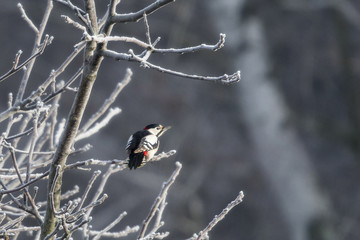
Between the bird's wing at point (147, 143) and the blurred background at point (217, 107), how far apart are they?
541 cm

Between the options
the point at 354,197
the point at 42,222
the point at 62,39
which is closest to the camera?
the point at 42,222

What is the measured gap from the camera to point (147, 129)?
3471mm

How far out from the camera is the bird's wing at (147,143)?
2.98 meters

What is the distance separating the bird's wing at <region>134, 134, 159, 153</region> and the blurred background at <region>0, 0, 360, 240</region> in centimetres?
541

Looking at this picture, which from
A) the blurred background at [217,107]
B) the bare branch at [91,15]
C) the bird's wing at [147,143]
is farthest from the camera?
the blurred background at [217,107]

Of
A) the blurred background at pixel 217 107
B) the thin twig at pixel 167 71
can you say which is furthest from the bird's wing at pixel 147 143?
the blurred background at pixel 217 107

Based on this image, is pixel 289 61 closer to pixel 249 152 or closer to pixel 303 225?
pixel 249 152

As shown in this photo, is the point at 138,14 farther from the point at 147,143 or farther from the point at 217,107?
the point at 217,107

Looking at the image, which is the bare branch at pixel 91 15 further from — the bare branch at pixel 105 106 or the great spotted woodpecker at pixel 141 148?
the great spotted woodpecker at pixel 141 148

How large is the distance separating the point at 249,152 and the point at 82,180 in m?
2.75

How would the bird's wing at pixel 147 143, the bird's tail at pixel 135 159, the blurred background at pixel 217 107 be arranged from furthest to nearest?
the blurred background at pixel 217 107 → the bird's wing at pixel 147 143 → the bird's tail at pixel 135 159

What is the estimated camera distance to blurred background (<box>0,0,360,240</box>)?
30.9 ft

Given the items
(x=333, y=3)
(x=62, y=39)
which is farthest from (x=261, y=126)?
(x=62, y=39)

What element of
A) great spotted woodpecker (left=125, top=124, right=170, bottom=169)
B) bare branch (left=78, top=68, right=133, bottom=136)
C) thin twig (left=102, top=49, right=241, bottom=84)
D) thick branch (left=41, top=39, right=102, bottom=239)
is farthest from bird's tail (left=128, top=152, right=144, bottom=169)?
Result: thin twig (left=102, top=49, right=241, bottom=84)
